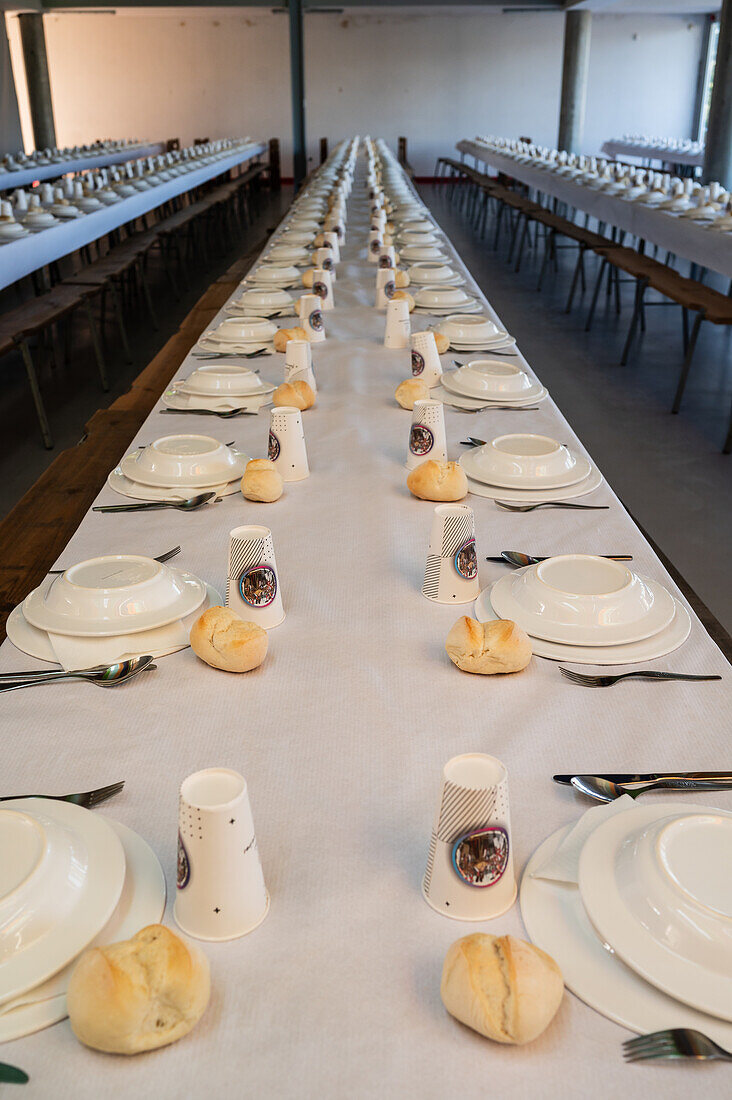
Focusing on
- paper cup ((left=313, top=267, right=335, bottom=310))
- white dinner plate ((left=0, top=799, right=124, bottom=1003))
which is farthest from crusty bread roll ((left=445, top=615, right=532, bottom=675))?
paper cup ((left=313, top=267, right=335, bottom=310))

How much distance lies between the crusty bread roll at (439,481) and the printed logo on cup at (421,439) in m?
0.11

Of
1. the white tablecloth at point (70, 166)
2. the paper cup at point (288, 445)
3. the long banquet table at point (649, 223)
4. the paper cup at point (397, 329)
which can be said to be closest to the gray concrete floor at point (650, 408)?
the long banquet table at point (649, 223)

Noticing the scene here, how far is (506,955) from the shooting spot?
684 millimetres

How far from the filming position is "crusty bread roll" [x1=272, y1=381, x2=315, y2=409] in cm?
225

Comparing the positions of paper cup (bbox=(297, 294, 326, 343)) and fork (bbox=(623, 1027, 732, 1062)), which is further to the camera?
paper cup (bbox=(297, 294, 326, 343))

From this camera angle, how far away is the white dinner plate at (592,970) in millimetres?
690

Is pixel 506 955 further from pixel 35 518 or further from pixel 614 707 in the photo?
pixel 35 518

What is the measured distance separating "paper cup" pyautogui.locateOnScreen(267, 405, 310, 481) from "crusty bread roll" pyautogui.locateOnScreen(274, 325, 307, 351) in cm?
88

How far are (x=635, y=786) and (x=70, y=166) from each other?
12186 mm

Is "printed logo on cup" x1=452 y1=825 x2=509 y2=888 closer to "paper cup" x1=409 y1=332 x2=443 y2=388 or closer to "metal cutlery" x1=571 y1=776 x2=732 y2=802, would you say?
"metal cutlery" x1=571 y1=776 x2=732 y2=802

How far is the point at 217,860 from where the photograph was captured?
0.75 meters

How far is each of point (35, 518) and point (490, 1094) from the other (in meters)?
1.79

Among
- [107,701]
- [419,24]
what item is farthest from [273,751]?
[419,24]

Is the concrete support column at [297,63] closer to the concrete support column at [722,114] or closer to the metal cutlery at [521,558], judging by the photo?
the concrete support column at [722,114]
